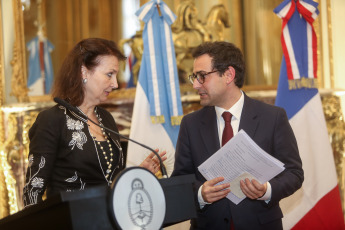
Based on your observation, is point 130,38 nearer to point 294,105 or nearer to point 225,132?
point 294,105

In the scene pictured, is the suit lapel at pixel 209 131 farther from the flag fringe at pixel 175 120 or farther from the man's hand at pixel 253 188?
the flag fringe at pixel 175 120

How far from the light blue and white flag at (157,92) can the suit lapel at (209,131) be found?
1508mm

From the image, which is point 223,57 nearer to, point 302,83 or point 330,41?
point 302,83

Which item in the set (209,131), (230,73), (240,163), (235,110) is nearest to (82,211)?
A: (240,163)

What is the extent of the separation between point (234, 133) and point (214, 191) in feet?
1.26

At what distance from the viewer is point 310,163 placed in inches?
166

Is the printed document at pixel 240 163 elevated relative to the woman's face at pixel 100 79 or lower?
lower

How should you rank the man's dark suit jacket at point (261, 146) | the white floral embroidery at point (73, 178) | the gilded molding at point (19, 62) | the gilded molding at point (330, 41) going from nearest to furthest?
the white floral embroidery at point (73, 178), the man's dark suit jacket at point (261, 146), the gilded molding at point (19, 62), the gilded molding at point (330, 41)

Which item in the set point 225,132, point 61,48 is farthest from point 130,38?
point 225,132

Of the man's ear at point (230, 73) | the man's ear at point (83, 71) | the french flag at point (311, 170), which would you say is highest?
the man's ear at point (83, 71)

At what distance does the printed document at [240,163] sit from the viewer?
2.27 metres

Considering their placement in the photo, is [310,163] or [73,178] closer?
[73,178]

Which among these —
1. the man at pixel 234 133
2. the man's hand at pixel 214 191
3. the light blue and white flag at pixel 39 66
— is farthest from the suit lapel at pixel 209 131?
the light blue and white flag at pixel 39 66

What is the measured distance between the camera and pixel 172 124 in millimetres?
4207
